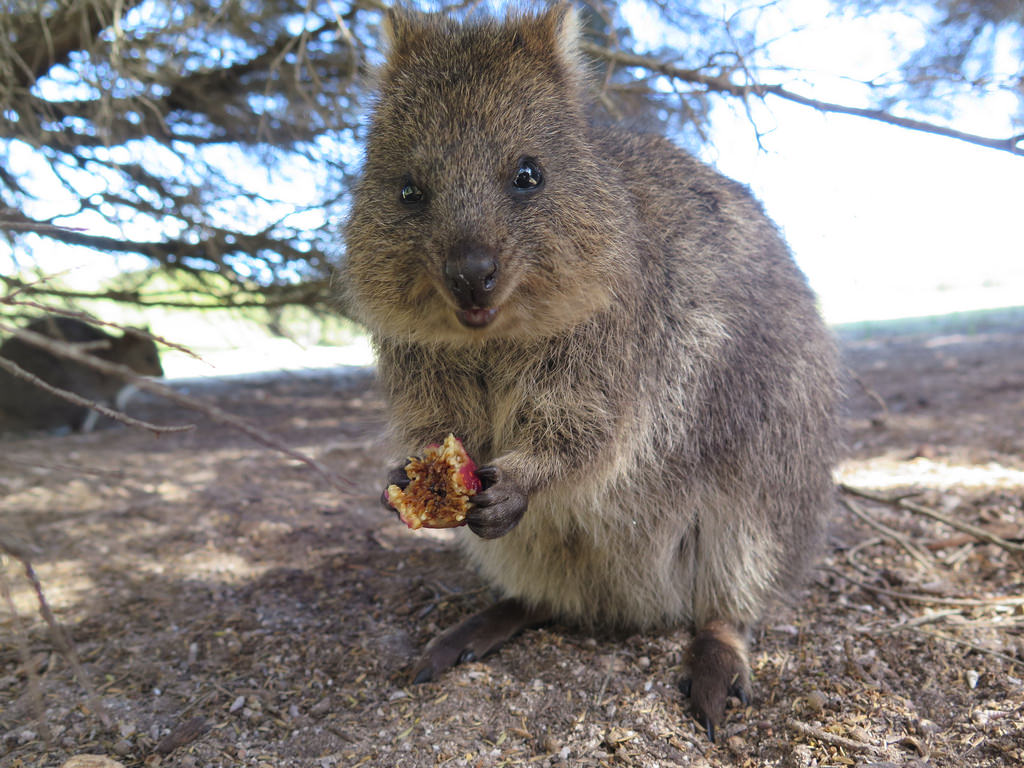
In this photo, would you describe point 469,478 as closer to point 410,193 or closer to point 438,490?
point 438,490

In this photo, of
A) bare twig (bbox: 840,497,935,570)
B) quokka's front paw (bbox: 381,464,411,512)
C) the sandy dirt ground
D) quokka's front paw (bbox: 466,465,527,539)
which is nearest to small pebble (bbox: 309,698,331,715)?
the sandy dirt ground

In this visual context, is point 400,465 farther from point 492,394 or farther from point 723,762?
point 723,762

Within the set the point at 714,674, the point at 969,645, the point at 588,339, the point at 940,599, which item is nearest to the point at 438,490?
the point at 588,339

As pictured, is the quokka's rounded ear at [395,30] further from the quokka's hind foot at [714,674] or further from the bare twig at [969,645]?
the bare twig at [969,645]

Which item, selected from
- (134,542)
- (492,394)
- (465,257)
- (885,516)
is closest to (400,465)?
(492,394)

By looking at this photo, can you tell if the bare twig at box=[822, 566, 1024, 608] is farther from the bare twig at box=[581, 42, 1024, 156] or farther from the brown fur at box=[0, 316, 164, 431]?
the brown fur at box=[0, 316, 164, 431]
